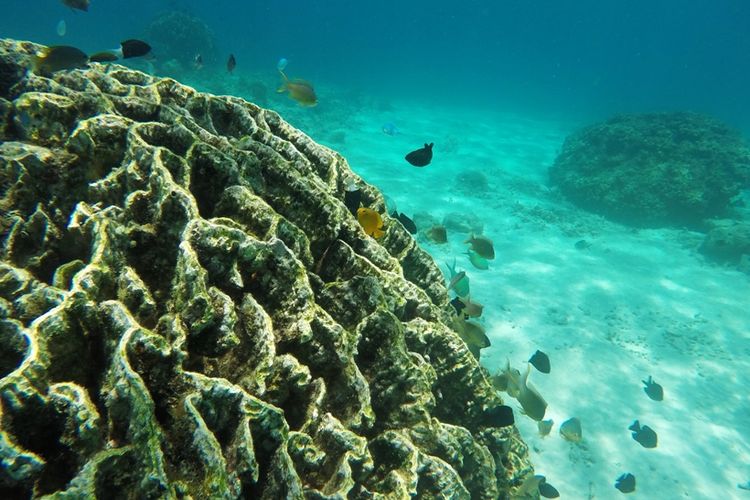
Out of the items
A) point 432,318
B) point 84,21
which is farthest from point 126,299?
point 84,21

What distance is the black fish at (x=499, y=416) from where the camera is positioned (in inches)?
136

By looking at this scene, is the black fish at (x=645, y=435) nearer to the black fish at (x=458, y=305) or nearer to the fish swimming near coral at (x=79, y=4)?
the black fish at (x=458, y=305)

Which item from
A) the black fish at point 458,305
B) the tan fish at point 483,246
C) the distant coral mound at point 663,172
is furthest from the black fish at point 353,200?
the distant coral mound at point 663,172

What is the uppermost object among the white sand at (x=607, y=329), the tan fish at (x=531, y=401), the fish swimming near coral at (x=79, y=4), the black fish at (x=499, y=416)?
the fish swimming near coral at (x=79, y=4)

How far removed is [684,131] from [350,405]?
23.8 m

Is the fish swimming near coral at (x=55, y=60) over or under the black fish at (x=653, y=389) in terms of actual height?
over

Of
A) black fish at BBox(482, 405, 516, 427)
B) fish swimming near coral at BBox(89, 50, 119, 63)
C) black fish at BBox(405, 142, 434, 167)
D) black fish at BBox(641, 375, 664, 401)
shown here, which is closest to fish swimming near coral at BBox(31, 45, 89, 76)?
fish swimming near coral at BBox(89, 50, 119, 63)

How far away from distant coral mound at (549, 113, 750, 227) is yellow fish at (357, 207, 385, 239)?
19.2 m

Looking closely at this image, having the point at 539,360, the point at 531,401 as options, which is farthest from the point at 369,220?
the point at 539,360

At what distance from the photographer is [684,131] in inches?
757

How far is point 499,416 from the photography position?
11.4ft

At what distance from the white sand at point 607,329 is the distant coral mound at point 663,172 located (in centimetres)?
118

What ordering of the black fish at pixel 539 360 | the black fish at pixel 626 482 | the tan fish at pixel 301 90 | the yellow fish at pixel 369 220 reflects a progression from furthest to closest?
the tan fish at pixel 301 90
the black fish at pixel 539 360
the black fish at pixel 626 482
the yellow fish at pixel 369 220

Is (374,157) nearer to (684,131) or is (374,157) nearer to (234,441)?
(684,131)
